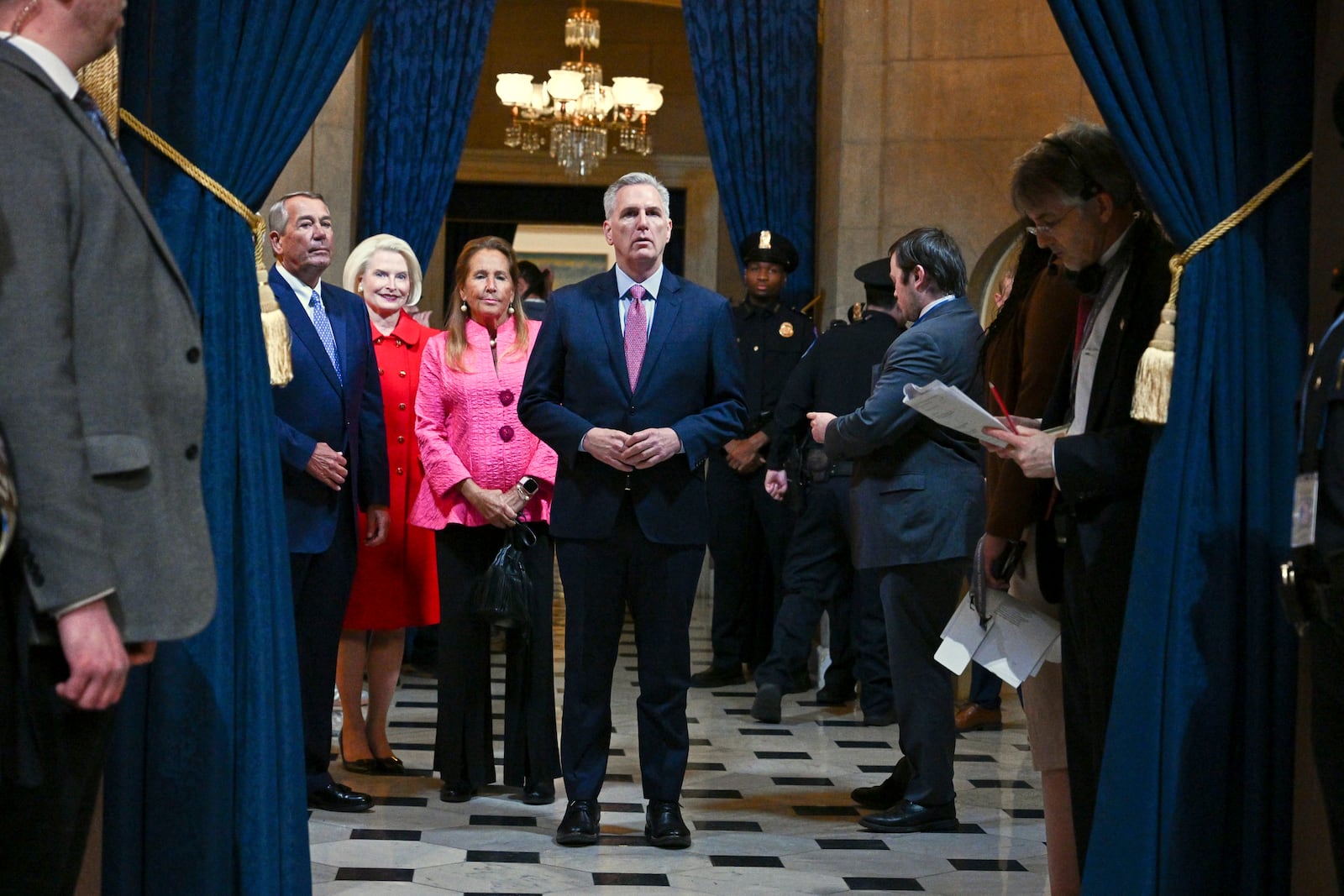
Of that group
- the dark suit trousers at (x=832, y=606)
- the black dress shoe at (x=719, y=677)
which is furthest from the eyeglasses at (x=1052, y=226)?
Result: the black dress shoe at (x=719, y=677)

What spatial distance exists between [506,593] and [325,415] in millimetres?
753

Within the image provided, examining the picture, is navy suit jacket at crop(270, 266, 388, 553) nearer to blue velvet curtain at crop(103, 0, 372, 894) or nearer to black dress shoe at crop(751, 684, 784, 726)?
blue velvet curtain at crop(103, 0, 372, 894)

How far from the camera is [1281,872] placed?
2.79 m

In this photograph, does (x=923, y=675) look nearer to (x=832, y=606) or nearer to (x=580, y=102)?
(x=832, y=606)

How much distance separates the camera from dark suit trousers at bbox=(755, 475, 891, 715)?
640 centimetres

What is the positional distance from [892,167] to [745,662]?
2.76 meters

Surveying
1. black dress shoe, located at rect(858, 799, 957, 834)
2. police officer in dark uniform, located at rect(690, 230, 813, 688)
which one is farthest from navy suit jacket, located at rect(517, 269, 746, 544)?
police officer in dark uniform, located at rect(690, 230, 813, 688)

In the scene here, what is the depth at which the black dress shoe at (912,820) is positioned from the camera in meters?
4.48

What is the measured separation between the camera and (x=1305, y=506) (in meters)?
2.09

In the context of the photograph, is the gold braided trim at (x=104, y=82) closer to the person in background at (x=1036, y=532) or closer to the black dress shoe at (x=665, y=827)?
the person in background at (x=1036, y=532)

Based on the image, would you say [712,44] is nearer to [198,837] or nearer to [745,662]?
[745,662]

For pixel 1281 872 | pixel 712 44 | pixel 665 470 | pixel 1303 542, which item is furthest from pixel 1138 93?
pixel 712 44

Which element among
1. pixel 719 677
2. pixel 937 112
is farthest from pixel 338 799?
pixel 937 112

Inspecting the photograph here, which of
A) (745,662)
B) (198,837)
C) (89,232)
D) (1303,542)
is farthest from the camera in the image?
(745,662)
